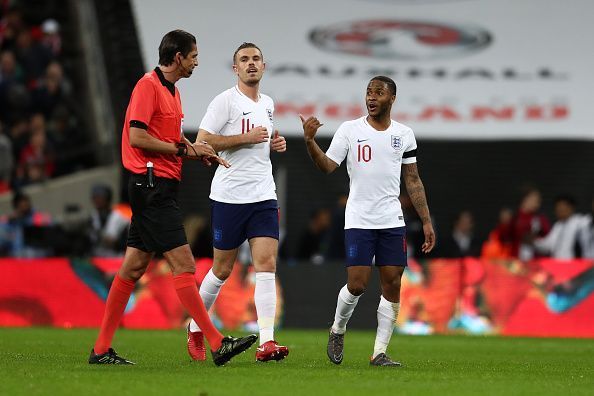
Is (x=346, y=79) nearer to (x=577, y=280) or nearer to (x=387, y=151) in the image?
(x=577, y=280)

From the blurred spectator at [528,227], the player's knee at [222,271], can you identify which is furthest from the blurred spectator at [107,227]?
the player's knee at [222,271]

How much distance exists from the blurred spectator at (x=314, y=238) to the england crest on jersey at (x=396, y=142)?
913 centimetres

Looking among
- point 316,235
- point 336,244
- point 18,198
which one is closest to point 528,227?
point 336,244

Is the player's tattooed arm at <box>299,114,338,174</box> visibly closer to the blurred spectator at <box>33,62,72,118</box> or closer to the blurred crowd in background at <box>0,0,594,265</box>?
the blurred crowd in background at <box>0,0,594,265</box>

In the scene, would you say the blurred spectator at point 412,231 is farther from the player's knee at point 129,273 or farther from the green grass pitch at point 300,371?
the player's knee at point 129,273

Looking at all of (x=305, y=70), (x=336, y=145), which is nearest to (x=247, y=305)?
(x=305, y=70)

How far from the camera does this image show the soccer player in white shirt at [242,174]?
1045 centimetres

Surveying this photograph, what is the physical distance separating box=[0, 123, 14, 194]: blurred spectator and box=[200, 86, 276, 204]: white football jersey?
1095cm

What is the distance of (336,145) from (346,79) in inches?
376

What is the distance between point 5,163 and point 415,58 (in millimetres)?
6556

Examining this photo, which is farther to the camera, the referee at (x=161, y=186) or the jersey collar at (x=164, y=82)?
the jersey collar at (x=164, y=82)

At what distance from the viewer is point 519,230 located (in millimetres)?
19078

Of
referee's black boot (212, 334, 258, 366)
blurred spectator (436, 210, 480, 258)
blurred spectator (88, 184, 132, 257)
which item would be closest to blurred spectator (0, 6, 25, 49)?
blurred spectator (88, 184, 132, 257)

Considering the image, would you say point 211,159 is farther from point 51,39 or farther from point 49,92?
point 51,39
